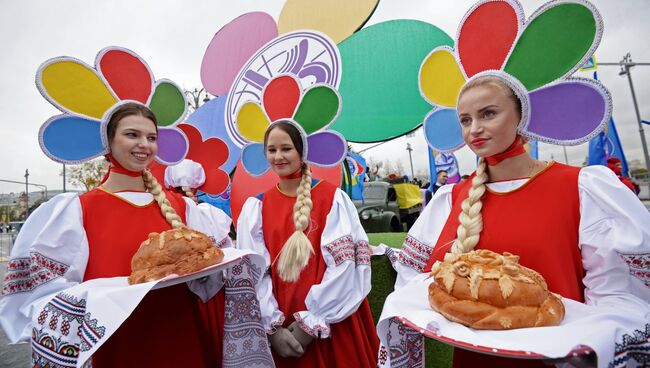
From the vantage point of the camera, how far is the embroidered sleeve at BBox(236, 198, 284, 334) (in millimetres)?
1934

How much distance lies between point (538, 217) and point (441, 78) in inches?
32.9

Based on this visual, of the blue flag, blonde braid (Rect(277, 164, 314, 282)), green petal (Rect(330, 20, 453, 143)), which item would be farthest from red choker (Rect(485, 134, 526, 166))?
the blue flag

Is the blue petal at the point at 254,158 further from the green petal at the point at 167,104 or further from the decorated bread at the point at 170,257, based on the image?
the decorated bread at the point at 170,257

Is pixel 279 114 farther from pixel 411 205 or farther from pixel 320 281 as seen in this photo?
pixel 411 205

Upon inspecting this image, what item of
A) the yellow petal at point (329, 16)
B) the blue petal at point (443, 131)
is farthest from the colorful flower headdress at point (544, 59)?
the yellow petal at point (329, 16)

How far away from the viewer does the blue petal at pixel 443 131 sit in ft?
5.83

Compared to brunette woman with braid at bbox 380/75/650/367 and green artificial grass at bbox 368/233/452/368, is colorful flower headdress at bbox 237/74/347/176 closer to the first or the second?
green artificial grass at bbox 368/233/452/368

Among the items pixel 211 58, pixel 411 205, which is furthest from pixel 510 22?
pixel 411 205

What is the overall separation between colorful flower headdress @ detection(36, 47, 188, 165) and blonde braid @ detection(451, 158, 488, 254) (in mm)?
1878

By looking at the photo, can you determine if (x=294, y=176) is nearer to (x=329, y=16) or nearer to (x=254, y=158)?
(x=254, y=158)

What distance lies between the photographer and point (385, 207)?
9.25 metres

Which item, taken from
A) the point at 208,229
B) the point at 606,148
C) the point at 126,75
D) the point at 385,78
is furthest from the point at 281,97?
the point at 606,148

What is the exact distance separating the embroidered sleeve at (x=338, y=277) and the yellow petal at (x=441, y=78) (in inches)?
34.8

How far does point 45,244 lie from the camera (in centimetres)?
155
